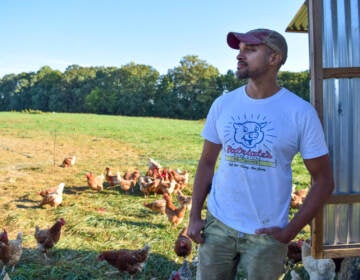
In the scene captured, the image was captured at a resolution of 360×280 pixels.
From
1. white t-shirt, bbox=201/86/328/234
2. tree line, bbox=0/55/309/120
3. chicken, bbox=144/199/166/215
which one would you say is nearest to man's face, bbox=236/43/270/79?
white t-shirt, bbox=201/86/328/234

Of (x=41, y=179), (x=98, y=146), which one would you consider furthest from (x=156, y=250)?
(x=98, y=146)

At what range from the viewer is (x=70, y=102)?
6656 cm

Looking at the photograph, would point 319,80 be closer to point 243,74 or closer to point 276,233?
point 243,74

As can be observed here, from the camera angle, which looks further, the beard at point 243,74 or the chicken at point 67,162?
the chicken at point 67,162

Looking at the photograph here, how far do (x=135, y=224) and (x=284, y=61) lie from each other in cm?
418

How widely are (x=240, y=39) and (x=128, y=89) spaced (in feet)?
192

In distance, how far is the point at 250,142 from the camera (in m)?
1.96

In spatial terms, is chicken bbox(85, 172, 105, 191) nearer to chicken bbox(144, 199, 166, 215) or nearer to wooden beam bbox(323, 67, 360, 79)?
chicken bbox(144, 199, 166, 215)

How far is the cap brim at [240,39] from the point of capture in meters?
1.93

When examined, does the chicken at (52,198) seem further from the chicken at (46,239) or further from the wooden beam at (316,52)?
the wooden beam at (316,52)

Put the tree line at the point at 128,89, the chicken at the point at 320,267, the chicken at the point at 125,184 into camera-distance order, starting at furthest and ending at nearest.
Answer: the tree line at the point at 128,89 → the chicken at the point at 125,184 → the chicken at the point at 320,267

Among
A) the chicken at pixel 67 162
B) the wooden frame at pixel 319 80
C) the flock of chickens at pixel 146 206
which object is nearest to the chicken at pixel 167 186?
the flock of chickens at pixel 146 206

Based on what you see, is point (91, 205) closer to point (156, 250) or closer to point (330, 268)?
point (156, 250)

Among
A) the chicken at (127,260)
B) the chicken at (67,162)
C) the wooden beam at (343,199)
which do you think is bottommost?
the chicken at (127,260)
